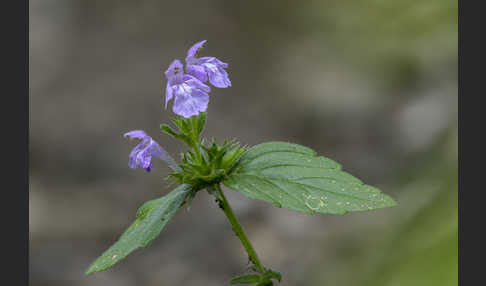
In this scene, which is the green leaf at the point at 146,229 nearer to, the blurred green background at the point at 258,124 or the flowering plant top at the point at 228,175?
the flowering plant top at the point at 228,175

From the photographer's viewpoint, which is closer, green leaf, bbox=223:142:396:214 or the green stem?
green leaf, bbox=223:142:396:214

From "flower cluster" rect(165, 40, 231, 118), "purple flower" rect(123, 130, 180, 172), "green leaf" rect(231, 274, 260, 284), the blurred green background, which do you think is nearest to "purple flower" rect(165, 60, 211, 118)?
"flower cluster" rect(165, 40, 231, 118)

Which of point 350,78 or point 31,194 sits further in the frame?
point 350,78

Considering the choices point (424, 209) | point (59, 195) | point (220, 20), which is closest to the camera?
point (424, 209)

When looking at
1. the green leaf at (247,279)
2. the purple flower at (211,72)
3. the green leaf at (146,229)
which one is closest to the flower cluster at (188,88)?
the purple flower at (211,72)

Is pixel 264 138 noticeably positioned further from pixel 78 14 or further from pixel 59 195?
pixel 78 14

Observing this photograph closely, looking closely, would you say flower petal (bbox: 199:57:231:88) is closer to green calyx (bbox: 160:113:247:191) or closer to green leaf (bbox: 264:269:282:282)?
green calyx (bbox: 160:113:247:191)

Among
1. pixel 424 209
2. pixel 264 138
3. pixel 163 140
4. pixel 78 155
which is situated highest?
pixel 78 155

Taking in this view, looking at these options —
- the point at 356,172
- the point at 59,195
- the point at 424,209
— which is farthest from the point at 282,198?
the point at 59,195
